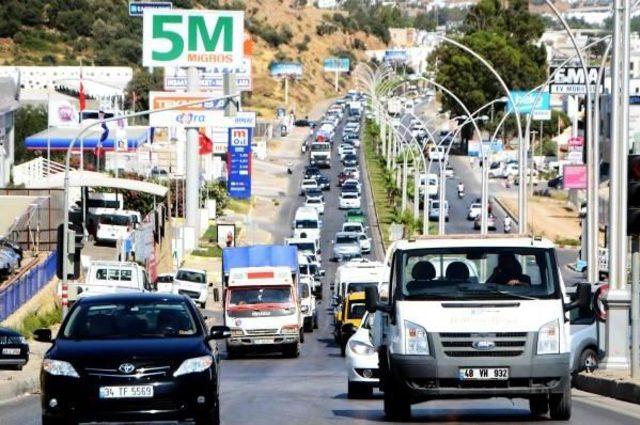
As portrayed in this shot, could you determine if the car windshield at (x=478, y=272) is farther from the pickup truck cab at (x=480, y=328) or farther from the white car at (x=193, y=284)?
the white car at (x=193, y=284)

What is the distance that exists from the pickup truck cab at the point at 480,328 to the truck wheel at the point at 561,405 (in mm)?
11

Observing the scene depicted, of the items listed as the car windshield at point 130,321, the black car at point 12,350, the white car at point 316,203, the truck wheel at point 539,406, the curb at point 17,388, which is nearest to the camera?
the car windshield at point 130,321

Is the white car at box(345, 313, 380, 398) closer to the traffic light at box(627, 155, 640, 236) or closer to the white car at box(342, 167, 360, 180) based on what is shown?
the traffic light at box(627, 155, 640, 236)

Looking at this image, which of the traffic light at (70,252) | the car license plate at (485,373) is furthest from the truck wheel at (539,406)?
the traffic light at (70,252)

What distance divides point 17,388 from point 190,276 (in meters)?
38.6

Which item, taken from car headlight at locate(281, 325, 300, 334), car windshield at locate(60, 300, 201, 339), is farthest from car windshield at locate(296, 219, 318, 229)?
car windshield at locate(60, 300, 201, 339)

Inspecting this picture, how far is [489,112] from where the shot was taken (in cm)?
16850

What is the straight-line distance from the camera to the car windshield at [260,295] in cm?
4775

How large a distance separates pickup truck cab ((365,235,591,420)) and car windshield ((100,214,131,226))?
6094 cm

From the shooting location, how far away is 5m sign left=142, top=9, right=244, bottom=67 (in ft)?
324

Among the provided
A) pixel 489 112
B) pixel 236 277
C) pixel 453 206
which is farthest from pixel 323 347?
pixel 489 112

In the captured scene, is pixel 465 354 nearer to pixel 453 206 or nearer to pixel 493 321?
pixel 493 321

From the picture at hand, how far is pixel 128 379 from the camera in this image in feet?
58.0

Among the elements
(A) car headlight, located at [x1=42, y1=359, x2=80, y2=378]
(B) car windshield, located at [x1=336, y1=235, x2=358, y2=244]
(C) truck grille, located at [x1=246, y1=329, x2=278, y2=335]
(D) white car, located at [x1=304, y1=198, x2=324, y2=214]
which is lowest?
(C) truck grille, located at [x1=246, y1=329, x2=278, y2=335]
